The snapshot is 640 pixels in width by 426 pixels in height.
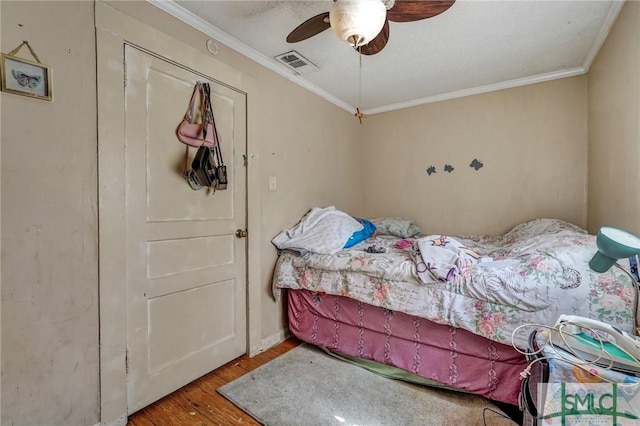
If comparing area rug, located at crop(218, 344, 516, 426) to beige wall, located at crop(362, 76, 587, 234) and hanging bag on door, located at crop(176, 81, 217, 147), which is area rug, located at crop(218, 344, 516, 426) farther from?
beige wall, located at crop(362, 76, 587, 234)

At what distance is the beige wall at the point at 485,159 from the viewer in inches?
100

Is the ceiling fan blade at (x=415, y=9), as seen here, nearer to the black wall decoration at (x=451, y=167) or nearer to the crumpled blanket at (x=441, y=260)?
the crumpled blanket at (x=441, y=260)

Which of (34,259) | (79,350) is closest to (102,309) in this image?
(79,350)

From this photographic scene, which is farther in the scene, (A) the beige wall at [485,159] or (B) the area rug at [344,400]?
(A) the beige wall at [485,159]

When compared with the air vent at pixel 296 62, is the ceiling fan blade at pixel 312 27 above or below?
below

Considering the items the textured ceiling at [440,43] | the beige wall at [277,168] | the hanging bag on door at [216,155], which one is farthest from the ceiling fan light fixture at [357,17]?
the beige wall at [277,168]

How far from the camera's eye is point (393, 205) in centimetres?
345

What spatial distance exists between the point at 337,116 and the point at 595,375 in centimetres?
294

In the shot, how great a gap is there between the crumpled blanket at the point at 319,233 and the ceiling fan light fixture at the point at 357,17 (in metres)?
1.43

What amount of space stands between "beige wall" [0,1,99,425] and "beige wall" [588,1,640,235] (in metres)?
2.72

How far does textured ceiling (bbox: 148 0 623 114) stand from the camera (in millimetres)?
1711

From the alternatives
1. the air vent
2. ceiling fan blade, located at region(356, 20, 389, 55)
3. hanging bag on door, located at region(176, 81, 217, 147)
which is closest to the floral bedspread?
hanging bag on door, located at region(176, 81, 217, 147)

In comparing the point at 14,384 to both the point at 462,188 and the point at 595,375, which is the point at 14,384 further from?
the point at 462,188

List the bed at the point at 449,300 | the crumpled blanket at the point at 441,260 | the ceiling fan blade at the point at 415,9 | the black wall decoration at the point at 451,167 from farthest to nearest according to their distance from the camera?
the black wall decoration at the point at 451,167 < the crumpled blanket at the point at 441,260 < the bed at the point at 449,300 < the ceiling fan blade at the point at 415,9
